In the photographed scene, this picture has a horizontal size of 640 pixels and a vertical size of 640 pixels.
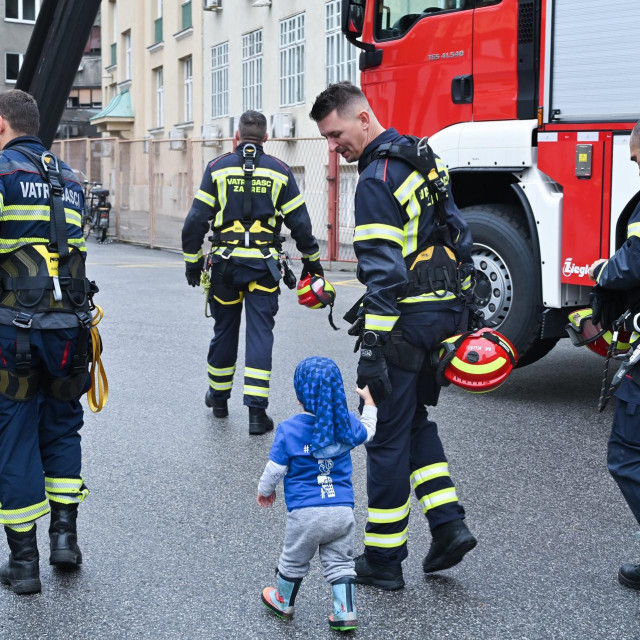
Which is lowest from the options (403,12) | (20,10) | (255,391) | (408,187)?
(255,391)

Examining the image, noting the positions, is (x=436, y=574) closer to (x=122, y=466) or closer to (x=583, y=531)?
(x=583, y=531)

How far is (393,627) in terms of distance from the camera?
374cm

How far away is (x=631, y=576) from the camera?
4.09 meters

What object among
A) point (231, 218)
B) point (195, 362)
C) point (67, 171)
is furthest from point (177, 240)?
point (67, 171)

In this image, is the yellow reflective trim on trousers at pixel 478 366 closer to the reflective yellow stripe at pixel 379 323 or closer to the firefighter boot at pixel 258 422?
the reflective yellow stripe at pixel 379 323

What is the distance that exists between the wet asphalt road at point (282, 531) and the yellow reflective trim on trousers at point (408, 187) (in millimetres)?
1490

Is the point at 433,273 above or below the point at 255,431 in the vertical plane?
above

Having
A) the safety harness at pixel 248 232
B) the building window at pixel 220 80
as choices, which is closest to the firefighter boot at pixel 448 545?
the safety harness at pixel 248 232

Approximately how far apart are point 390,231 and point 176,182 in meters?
17.8

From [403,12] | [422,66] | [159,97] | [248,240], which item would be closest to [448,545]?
[248,240]

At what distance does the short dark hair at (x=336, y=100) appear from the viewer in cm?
409

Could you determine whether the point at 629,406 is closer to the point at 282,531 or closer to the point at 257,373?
the point at 282,531

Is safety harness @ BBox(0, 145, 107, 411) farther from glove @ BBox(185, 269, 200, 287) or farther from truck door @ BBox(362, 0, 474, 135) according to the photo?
truck door @ BBox(362, 0, 474, 135)

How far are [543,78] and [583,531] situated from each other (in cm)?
353
